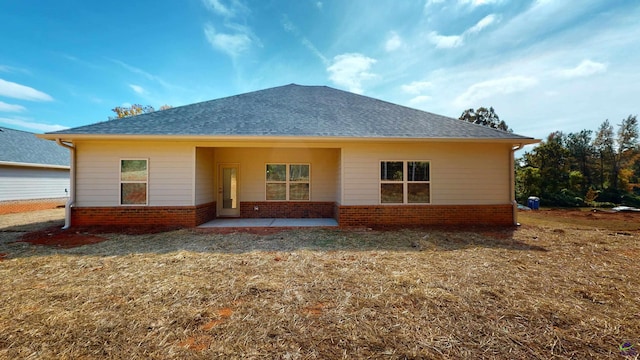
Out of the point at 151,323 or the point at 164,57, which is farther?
the point at 164,57

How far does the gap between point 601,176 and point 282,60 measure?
2995 cm

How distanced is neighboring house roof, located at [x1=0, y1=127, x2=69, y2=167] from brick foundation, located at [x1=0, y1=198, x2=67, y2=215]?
6.52 ft

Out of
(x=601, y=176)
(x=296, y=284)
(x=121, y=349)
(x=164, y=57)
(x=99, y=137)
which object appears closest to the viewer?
(x=121, y=349)

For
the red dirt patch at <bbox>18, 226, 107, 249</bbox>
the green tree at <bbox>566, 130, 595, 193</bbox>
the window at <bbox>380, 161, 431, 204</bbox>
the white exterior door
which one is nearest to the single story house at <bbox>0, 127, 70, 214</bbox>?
the red dirt patch at <bbox>18, 226, 107, 249</bbox>

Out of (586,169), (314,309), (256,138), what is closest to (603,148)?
(586,169)

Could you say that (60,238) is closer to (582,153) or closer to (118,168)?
(118,168)

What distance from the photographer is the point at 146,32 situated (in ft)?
35.5

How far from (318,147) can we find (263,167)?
2.89m

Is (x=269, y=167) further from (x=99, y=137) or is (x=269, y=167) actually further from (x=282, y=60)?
(x=282, y=60)

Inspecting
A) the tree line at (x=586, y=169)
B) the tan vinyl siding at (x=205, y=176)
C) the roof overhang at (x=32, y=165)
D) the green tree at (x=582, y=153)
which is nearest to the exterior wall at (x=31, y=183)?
the roof overhang at (x=32, y=165)

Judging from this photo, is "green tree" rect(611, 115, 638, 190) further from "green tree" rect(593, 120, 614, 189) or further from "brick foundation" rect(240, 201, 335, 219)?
"brick foundation" rect(240, 201, 335, 219)

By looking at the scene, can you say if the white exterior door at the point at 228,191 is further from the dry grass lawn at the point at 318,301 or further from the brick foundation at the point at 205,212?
the dry grass lawn at the point at 318,301

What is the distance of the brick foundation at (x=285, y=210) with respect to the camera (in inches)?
406

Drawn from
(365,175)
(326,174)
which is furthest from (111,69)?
(365,175)
